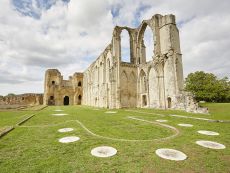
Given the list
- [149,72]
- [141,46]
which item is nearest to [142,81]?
[149,72]

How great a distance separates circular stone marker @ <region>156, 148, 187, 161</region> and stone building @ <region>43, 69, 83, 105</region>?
48.6m

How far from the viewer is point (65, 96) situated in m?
51.5

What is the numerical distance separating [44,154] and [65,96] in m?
49.0

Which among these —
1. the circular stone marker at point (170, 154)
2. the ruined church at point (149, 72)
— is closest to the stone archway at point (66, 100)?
the ruined church at point (149, 72)

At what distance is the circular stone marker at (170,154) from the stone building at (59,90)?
48627 millimetres

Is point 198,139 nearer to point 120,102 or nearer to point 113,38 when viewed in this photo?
point 120,102

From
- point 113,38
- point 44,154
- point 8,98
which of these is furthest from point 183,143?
point 8,98

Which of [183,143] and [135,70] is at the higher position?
[135,70]

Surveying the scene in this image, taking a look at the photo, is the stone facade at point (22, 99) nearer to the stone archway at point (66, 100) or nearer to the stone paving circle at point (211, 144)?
the stone archway at point (66, 100)

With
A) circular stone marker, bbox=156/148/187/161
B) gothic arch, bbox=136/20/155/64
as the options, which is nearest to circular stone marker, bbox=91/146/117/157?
circular stone marker, bbox=156/148/187/161

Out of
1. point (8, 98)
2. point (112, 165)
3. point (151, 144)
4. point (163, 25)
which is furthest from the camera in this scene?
point (8, 98)

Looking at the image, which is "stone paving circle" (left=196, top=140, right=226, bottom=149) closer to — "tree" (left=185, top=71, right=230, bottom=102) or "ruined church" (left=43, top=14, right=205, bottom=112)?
"ruined church" (left=43, top=14, right=205, bottom=112)

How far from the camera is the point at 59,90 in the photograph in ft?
166

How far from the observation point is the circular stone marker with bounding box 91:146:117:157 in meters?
4.45
